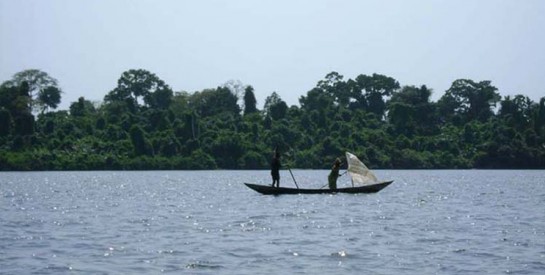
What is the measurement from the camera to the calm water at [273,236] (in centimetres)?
2362

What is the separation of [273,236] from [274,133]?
102389 mm

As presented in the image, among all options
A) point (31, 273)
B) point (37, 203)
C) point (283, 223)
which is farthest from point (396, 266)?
point (37, 203)

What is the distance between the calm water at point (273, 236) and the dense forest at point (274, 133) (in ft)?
251

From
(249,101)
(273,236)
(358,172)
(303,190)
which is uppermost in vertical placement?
(249,101)

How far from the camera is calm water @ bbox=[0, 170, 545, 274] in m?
23.6

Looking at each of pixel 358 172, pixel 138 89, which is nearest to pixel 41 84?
pixel 138 89

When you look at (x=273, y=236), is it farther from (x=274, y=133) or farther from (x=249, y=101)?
(x=249, y=101)

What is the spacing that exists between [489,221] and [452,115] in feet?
389

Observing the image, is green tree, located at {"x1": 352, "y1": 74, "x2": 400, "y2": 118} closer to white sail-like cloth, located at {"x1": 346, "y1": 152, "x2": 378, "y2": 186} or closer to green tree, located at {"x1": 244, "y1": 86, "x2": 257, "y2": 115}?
green tree, located at {"x1": 244, "y1": 86, "x2": 257, "y2": 115}

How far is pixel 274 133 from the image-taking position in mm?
132500

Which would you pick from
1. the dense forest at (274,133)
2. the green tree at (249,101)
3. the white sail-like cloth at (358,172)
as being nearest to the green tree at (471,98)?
the dense forest at (274,133)

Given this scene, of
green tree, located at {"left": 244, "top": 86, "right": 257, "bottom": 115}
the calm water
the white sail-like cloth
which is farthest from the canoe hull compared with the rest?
green tree, located at {"left": 244, "top": 86, "right": 257, "bottom": 115}

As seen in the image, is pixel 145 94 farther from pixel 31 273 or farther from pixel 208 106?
pixel 31 273

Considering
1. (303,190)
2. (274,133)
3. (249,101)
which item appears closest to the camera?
(303,190)
